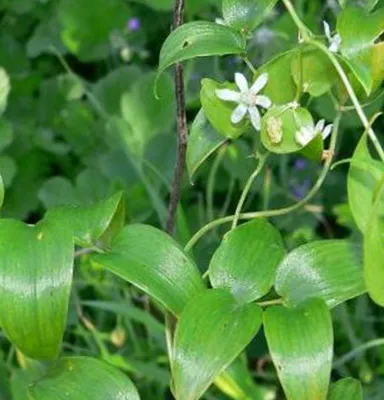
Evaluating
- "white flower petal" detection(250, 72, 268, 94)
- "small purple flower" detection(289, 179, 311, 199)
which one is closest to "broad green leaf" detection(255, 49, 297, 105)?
"white flower petal" detection(250, 72, 268, 94)

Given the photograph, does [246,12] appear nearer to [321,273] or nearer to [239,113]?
[239,113]

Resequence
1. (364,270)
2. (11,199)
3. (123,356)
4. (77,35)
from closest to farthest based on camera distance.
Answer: (364,270) → (123,356) → (11,199) → (77,35)

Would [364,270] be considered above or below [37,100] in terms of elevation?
above

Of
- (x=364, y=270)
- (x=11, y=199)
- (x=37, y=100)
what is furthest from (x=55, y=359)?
(x=37, y=100)

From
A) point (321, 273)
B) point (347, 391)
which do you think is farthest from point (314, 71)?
point (347, 391)

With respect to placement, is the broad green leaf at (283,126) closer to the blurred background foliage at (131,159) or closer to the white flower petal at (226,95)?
the white flower petal at (226,95)

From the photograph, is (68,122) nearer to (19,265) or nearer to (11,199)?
(11,199)

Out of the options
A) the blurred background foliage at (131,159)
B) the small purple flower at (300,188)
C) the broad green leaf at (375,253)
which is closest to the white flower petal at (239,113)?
the broad green leaf at (375,253)

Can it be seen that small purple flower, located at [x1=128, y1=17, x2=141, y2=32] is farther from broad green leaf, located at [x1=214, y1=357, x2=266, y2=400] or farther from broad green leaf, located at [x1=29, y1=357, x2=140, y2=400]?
broad green leaf, located at [x1=29, y1=357, x2=140, y2=400]
